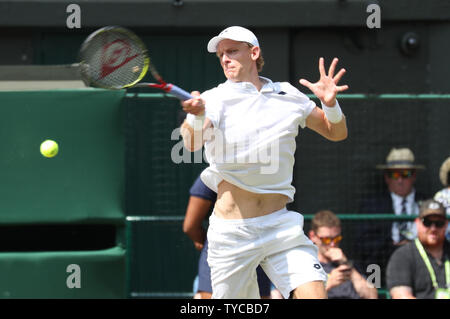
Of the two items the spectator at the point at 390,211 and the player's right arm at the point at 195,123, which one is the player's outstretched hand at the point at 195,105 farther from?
the spectator at the point at 390,211

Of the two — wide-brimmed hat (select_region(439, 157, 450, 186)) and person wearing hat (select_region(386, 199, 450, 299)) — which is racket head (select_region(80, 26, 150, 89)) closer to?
person wearing hat (select_region(386, 199, 450, 299))

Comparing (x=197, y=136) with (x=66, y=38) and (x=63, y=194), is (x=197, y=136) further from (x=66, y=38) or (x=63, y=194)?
(x=66, y=38)

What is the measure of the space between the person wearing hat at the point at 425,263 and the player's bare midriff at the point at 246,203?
212 centimetres

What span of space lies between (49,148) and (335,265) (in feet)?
7.93

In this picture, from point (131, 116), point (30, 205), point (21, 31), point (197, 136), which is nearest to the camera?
point (197, 136)

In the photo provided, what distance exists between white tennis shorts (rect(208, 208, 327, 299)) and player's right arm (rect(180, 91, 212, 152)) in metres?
0.55

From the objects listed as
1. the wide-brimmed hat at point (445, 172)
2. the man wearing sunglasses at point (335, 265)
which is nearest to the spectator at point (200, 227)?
the man wearing sunglasses at point (335, 265)

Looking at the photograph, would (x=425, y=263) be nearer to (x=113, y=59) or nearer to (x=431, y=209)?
(x=431, y=209)

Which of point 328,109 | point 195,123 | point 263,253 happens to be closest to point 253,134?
point 195,123

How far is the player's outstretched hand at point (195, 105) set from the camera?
15.1ft

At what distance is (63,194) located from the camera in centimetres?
700

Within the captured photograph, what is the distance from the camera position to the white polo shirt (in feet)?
16.2

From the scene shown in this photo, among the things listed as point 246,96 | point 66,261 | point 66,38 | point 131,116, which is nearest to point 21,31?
point 66,38
